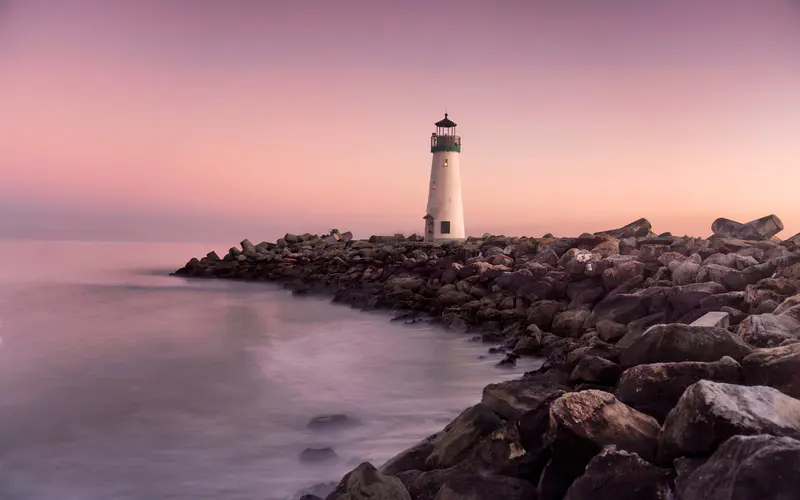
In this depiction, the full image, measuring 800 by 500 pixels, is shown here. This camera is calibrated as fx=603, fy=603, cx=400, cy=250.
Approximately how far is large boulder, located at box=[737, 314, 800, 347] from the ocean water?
3424 millimetres

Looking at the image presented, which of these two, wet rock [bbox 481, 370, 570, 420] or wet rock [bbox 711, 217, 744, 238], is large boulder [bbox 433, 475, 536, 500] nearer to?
wet rock [bbox 481, 370, 570, 420]

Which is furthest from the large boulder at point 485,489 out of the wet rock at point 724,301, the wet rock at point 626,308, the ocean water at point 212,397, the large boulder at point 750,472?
the wet rock at point 626,308

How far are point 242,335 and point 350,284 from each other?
6.87 m

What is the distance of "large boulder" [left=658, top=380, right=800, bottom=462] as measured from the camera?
2.94 m

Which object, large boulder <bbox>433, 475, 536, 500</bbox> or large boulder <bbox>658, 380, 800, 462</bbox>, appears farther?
large boulder <bbox>433, 475, 536, 500</bbox>

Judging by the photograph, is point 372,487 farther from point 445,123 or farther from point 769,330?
point 445,123

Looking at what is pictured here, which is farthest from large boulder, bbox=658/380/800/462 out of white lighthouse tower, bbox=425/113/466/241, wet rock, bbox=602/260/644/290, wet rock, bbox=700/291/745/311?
white lighthouse tower, bbox=425/113/466/241

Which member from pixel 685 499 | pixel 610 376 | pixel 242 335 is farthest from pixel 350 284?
pixel 685 499

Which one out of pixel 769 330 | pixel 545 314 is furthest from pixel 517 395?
pixel 545 314

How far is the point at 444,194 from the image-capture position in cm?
2980

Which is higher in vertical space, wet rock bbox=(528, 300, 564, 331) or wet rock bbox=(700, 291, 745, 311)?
wet rock bbox=(700, 291, 745, 311)

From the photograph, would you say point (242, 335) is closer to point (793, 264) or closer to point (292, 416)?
point (292, 416)

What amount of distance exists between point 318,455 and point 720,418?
13.0 feet

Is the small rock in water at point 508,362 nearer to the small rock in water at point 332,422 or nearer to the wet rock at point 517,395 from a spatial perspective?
the small rock in water at point 332,422
